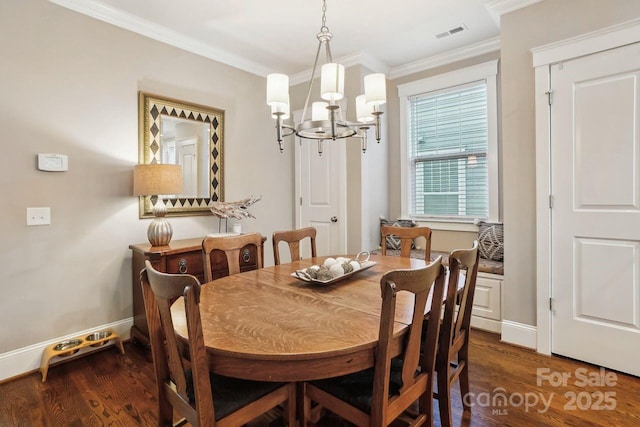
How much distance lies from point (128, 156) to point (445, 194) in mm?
3187

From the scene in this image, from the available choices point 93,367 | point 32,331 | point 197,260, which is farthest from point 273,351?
point 32,331

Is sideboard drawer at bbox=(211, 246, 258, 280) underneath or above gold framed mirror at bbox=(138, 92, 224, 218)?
underneath

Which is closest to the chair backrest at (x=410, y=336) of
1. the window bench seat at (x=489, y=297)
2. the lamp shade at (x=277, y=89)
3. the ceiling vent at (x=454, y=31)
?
the lamp shade at (x=277, y=89)

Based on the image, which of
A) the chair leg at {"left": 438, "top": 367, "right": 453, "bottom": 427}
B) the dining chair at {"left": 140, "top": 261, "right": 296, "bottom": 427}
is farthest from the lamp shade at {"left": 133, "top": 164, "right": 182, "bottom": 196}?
the chair leg at {"left": 438, "top": 367, "right": 453, "bottom": 427}

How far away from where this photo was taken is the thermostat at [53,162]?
242 cm

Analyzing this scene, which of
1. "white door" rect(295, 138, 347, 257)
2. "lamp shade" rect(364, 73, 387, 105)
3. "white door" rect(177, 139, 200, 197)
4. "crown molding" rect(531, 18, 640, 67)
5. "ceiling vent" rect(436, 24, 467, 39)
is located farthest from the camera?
"white door" rect(295, 138, 347, 257)

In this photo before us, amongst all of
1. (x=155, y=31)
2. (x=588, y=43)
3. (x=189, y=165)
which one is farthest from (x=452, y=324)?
(x=155, y=31)

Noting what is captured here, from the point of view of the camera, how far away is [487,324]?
306 cm

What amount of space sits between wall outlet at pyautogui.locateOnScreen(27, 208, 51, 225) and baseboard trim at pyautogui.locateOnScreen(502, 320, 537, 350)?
3.66 meters

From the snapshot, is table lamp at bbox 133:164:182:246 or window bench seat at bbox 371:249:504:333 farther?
window bench seat at bbox 371:249:504:333

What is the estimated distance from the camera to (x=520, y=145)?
2699 mm

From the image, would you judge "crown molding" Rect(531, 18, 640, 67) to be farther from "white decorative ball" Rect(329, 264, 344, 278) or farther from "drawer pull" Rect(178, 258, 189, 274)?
"drawer pull" Rect(178, 258, 189, 274)

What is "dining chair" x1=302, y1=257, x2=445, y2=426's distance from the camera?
43.8 inches

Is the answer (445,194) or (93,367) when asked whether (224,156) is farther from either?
(445,194)
